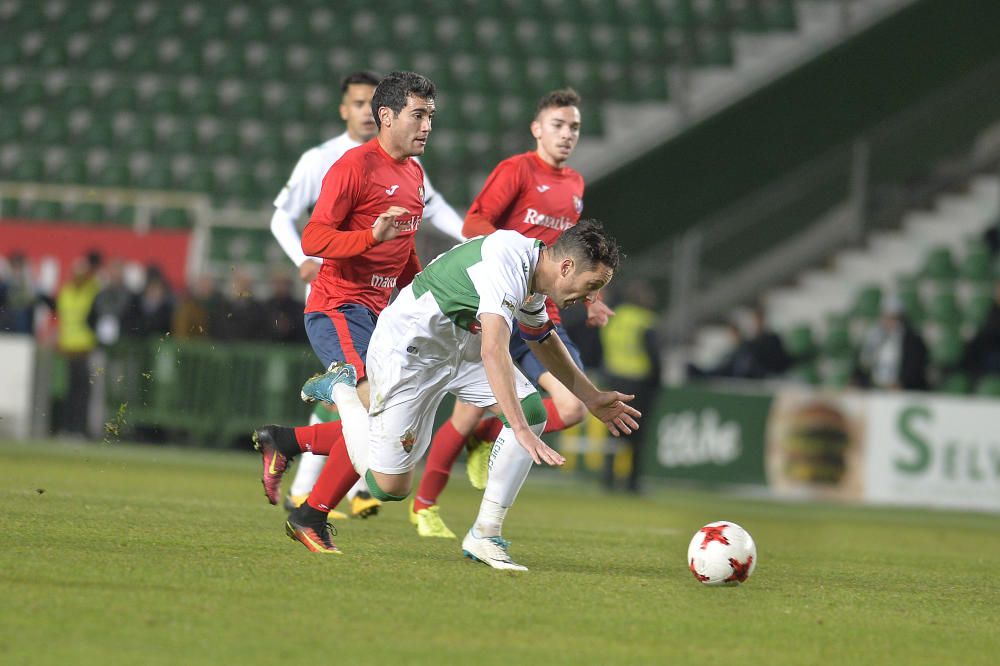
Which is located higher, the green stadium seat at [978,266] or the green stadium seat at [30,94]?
the green stadium seat at [30,94]

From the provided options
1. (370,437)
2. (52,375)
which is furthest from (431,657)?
(52,375)

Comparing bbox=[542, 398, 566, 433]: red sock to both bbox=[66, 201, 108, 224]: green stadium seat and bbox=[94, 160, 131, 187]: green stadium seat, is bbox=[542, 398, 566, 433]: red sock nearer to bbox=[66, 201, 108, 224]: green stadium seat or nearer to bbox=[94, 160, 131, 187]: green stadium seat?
bbox=[66, 201, 108, 224]: green stadium seat

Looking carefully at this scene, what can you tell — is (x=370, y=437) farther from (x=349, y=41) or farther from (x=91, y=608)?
(x=349, y=41)

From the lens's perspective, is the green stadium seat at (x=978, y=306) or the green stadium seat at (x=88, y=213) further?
the green stadium seat at (x=88, y=213)

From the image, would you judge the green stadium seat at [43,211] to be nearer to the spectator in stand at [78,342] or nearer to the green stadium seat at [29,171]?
the green stadium seat at [29,171]

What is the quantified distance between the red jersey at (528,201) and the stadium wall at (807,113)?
11.4 meters

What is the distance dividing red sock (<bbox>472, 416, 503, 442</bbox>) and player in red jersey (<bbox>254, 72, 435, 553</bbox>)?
3.49 feet

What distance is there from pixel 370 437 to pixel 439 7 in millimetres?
17050

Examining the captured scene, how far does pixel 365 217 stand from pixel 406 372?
40.0 inches

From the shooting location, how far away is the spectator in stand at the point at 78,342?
1639cm

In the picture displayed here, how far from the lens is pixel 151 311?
53.2 feet

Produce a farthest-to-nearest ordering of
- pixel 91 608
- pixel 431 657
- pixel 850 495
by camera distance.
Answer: pixel 850 495
pixel 91 608
pixel 431 657

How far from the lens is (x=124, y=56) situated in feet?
74.3

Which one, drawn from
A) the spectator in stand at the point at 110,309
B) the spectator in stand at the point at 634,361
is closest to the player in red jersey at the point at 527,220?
the spectator in stand at the point at 634,361
